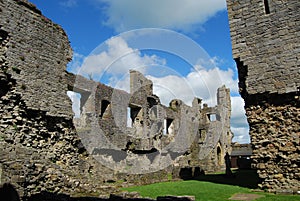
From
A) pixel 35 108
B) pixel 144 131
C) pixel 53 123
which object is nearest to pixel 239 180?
pixel 144 131

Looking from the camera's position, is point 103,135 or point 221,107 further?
point 221,107

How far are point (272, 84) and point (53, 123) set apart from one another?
8.34 metres

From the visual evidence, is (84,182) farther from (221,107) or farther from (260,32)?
(221,107)

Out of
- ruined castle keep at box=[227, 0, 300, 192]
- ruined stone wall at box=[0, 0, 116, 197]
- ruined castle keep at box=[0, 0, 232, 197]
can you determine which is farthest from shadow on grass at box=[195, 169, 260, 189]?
ruined stone wall at box=[0, 0, 116, 197]

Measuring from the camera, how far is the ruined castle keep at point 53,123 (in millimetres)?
8695

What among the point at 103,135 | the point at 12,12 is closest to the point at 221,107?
the point at 103,135

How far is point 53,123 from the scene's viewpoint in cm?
1049

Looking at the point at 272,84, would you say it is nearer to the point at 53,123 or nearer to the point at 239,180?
the point at 239,180

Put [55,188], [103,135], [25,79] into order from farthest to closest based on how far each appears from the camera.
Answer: [103,135] < [25,79] < [55,188]

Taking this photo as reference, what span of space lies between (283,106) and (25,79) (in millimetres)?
9187

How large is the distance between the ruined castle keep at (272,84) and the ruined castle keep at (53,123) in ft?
20.2

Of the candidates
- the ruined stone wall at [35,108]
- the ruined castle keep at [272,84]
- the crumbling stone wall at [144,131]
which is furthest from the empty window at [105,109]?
the ruined castle keep at [272,84]

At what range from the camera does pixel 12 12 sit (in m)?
9.41

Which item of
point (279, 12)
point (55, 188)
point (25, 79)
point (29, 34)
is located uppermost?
point (279, 12)
